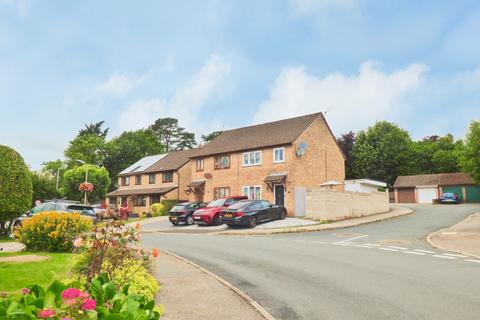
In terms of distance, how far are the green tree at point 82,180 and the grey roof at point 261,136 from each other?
72.9 ft

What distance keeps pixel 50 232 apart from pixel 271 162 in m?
23.0

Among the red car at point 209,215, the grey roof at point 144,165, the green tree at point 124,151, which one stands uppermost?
the green tree at point 124,151

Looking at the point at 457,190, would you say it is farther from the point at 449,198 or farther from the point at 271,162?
the point at 271,162

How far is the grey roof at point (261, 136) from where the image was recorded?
34188 millimetres

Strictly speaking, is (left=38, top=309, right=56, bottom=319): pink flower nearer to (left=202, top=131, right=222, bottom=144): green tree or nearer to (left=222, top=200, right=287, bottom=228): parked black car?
(left=222, top=200, right=287, bottom=228): parked black car

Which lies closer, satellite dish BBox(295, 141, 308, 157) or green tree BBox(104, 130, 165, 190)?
satellite dish BBox(295, 141, 308, 157)

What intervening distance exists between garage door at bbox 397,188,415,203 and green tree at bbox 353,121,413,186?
13.8 feet

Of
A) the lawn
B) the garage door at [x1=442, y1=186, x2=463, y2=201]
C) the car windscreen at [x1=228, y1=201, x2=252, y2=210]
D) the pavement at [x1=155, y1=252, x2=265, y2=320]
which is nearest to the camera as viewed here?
the pavement at [x1=155, y1=252, x2=265, y2=320]

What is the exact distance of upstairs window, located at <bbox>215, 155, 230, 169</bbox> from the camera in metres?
37.6

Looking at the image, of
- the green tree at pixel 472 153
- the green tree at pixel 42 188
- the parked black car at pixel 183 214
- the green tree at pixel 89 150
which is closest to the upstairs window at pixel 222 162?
the parked black car at pixel 183 214

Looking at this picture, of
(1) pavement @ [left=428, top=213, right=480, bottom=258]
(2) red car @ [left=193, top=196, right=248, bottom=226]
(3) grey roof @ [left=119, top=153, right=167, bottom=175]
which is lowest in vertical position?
(1) pavement @ [left=428, top=213, right=480, bottom=258]

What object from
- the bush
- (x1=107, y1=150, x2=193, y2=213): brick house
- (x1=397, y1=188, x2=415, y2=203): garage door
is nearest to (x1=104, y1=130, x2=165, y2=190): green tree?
(x1=107, y1=150, x2=193, y2=213): brick house

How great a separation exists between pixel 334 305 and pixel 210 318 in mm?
2412

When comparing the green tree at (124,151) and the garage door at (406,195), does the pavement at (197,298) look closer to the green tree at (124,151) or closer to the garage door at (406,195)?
the garage door at (406,195)
